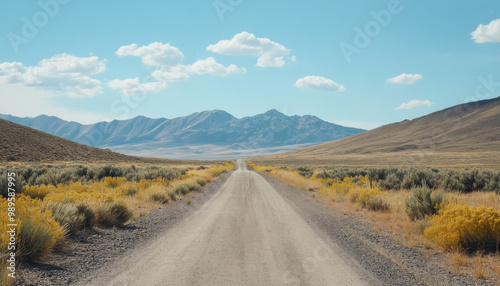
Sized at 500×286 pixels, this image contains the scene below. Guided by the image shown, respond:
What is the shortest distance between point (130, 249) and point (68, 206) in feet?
8.68

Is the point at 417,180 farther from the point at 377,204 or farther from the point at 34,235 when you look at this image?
the point at 34,235

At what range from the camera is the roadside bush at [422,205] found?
10.5 metres

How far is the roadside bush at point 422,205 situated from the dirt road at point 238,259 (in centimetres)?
386

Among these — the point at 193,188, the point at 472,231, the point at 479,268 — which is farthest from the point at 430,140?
the point at 479,268

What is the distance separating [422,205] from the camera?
1060cm

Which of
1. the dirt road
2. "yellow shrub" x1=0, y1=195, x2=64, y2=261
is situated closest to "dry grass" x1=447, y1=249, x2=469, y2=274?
the dirt road

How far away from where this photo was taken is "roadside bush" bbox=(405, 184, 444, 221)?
412 inches

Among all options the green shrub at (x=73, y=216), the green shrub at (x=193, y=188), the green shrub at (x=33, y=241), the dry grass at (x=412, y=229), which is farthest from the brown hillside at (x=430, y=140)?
the green shrub at (x=33, y=241)

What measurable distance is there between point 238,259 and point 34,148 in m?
70.3

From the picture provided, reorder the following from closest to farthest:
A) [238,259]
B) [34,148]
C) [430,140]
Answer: [238,259] < [34,148] < [430,140]

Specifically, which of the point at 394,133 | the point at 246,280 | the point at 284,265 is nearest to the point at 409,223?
the point at 284,265

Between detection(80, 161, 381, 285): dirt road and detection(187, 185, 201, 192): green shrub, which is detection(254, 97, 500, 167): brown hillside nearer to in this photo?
detection(187, 185, 201, 192): green shrub

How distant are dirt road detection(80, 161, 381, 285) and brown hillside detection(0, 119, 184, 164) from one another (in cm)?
5882

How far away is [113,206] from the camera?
35.2ft
